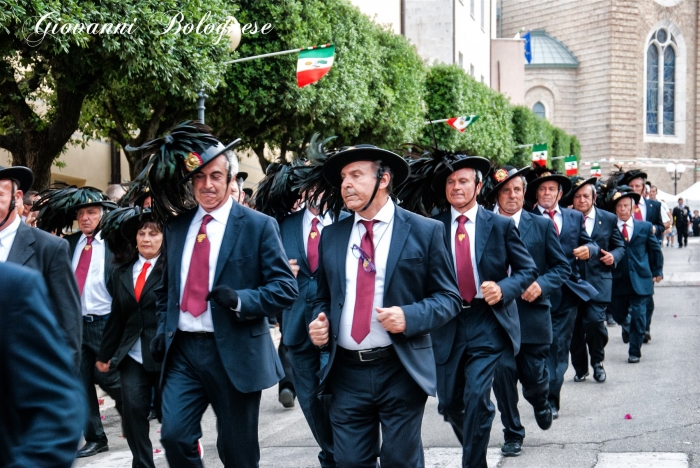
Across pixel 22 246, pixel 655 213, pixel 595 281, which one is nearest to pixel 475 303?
pixel 22 246

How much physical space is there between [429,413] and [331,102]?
13195 mm

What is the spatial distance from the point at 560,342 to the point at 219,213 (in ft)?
A: 15.4

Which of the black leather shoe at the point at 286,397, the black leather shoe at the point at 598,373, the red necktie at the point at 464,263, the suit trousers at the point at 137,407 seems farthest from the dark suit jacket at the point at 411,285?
the black leather shoe at the point at 598,373

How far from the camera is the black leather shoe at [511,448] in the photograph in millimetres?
7344

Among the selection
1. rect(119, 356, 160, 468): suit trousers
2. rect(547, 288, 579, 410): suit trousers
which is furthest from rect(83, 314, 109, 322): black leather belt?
rect(547, 288, 579, 410): suit trousers

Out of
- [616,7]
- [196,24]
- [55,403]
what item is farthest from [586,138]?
[55,403]

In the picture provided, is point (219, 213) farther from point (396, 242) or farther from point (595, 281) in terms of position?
point (595, 281)

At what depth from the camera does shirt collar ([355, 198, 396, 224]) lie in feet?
16.8

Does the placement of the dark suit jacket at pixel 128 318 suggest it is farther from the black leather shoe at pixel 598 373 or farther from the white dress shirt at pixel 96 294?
the black leather shoe at pixel 598 373

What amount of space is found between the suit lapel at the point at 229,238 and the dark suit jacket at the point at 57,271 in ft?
2.89

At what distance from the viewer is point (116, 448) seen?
322 inches

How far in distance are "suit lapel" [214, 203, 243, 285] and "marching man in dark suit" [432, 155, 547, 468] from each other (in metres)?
1.72

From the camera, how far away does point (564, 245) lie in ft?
31.5

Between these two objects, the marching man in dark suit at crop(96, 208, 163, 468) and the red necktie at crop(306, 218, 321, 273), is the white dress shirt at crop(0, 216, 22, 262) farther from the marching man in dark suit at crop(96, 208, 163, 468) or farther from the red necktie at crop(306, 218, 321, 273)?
the red necktie at crop(306, 218, 321, 273)
